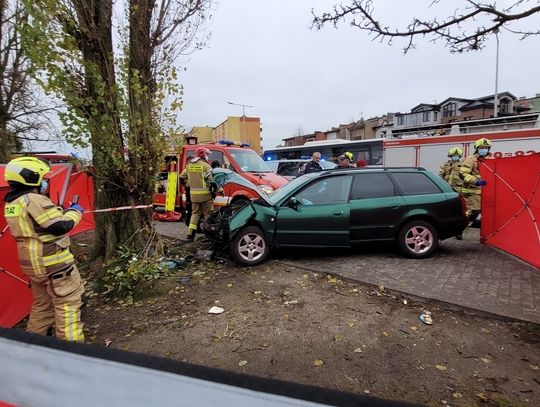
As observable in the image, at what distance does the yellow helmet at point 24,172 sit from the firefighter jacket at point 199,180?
452 centimetres

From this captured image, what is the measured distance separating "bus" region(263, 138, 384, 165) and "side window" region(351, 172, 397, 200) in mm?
12767

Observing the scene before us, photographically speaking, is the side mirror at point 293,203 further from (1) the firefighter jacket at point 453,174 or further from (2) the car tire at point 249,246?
(1) the firefighter jacket at point 453,174

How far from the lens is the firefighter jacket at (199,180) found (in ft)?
25.8

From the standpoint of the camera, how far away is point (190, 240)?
7.89 meters

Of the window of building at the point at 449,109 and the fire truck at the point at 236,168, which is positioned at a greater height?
Result: the window of building at the point at 449,109

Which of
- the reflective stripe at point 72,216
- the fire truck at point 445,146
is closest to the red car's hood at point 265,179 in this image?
the fire truck at point 445,146

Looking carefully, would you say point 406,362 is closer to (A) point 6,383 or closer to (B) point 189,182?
(A) point 6,383

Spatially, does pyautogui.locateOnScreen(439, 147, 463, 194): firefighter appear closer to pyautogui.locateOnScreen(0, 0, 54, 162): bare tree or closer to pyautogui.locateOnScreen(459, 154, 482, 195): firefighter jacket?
pyautogui.locateOnScreen(459, 154, 482, 195): firefighter jacket

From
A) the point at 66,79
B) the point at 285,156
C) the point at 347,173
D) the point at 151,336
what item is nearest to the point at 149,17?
the point at 66,79

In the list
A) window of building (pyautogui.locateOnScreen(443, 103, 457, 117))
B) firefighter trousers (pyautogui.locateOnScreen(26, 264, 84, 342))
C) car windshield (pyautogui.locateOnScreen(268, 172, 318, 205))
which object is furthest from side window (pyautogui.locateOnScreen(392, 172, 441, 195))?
window of building (pyautogui.locateOnScreen(443, 103, 457, 117))

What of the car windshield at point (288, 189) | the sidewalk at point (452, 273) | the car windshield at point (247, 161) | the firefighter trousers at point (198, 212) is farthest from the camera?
the car windshield at point (247, 161)

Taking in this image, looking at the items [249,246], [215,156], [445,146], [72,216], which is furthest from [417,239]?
[445,146]

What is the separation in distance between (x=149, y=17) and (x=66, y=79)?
160cm

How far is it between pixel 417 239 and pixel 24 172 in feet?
18.1
